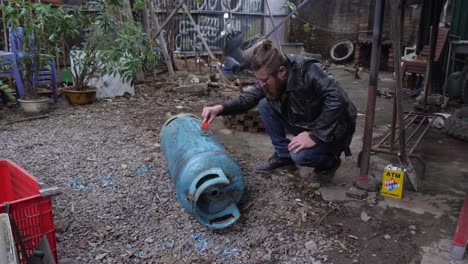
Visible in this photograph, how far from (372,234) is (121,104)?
448cm

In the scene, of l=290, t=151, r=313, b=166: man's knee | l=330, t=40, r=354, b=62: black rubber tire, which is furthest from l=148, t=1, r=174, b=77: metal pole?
l=330, t=40, r=354, b=62: black rubber tire

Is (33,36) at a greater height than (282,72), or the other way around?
(33,36)

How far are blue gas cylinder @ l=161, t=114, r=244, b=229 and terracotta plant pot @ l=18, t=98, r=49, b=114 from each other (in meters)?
3.35

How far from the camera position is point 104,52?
209 inches

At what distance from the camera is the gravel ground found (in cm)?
230

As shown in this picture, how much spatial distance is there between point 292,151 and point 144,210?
1.18m

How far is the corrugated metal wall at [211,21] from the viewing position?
1023cm

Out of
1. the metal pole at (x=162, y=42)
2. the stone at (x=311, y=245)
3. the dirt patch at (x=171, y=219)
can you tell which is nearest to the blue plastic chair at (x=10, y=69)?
the dirt patch at (x=171, y=219)

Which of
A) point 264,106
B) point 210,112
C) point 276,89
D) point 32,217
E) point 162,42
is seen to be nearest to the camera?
point 32,217

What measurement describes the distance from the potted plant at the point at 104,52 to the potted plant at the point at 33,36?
1.19 ft

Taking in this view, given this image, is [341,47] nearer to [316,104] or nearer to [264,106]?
[264,106]

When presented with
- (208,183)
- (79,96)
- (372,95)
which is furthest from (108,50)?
(372,95)

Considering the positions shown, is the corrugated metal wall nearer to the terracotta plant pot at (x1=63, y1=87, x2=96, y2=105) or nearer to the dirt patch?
the terracotta plant pot at (x1=63, y1=87, x2=96, y2=105)

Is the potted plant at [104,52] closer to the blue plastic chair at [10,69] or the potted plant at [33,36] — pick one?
the potted plant at [33,36]
